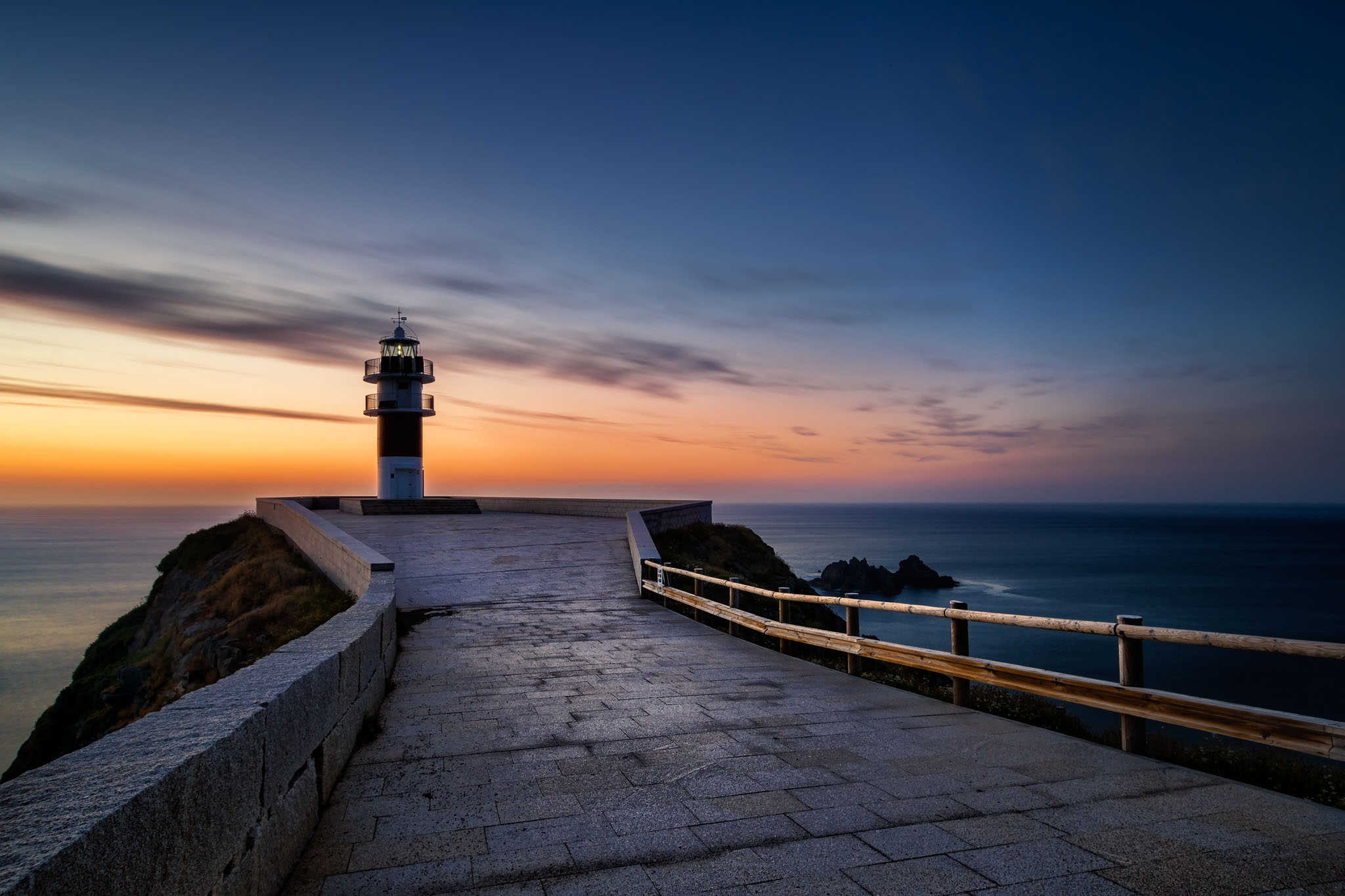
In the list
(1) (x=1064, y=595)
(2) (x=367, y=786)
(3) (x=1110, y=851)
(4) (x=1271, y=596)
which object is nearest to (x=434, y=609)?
(2) (x=367, y=786)

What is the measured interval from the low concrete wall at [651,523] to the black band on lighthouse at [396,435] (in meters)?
14.2

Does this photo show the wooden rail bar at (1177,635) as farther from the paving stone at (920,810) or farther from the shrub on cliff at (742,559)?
the shrub on cliff at (742,559)

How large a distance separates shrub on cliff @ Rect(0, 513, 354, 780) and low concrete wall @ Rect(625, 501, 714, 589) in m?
5.27

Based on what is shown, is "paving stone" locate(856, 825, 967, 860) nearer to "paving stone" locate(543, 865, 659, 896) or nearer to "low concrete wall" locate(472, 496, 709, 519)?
"paving stone" locate(543, 865, 659, 896)

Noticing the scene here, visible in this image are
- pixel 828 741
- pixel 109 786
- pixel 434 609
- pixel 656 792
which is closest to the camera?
pixel 109 786

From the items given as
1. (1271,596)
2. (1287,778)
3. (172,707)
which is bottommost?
(1271,596)

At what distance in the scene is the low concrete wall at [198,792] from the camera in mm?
1753

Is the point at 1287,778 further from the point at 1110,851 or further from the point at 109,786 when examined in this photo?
the point at 109,786

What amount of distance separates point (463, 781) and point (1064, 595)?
74.7 metres

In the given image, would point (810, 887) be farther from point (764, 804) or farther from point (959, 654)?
point (959, 654)

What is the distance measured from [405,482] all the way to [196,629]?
1658 cm

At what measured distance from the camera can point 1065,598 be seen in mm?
67562

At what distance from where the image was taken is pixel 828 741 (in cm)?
533

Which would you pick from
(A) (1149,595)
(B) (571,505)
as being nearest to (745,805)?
(B) (571,505)
